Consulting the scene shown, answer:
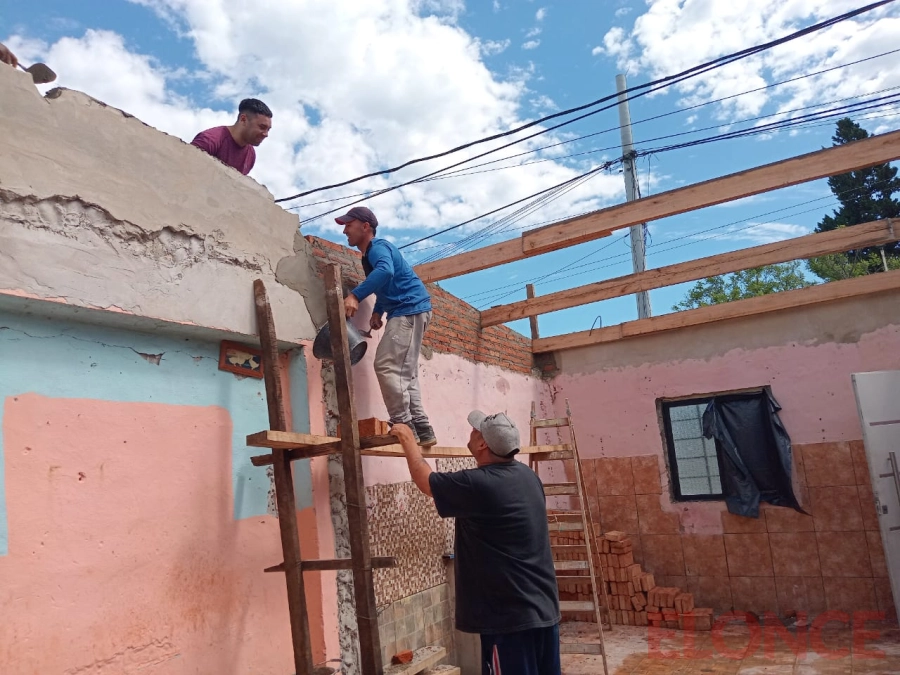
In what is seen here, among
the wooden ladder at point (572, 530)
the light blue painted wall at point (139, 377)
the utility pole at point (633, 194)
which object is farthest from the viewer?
the utility pole at point (633, 194)

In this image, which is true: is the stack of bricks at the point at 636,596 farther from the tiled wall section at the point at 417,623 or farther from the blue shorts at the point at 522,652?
the blue shorts at the point at 522,652

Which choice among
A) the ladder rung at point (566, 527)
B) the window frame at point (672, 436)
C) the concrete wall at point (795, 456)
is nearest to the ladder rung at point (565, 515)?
the ladder rung at point (566, 527)

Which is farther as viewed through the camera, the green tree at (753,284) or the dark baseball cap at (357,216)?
the green tree at (753,284)

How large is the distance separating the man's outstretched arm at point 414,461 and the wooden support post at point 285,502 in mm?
594

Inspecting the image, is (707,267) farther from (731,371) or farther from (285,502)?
(285,502)

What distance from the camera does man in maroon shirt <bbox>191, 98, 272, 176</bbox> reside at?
143 inches

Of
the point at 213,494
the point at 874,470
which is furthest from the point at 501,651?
the point at 874,470

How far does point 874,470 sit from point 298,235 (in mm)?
4892

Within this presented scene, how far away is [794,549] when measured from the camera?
6.04m

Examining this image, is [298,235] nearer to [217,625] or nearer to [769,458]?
[217,625]

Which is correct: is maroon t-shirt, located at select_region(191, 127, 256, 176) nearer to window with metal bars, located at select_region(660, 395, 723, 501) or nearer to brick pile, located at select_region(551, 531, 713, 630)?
brick pile, located at select_region(551, 531, 713, 630)

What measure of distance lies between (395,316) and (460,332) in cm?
223

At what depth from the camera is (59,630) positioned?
2.39 metres

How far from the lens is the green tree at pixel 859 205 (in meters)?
18.5
